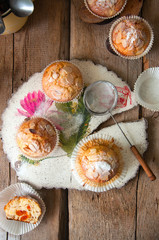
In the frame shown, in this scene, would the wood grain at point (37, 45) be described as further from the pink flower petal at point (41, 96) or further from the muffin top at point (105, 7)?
the muffin top at point (105, 7)

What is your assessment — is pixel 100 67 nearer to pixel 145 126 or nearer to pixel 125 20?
pixel 125 20

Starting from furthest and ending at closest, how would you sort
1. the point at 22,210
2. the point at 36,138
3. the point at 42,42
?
the point at 42,42
the point at 22,210
the point at 36,138

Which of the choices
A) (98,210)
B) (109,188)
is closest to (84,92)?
(109,188)

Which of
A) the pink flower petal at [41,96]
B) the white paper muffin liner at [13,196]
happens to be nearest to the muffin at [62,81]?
the pink flower petal at [41,96]

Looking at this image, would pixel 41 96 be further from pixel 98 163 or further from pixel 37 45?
pixel 98 163

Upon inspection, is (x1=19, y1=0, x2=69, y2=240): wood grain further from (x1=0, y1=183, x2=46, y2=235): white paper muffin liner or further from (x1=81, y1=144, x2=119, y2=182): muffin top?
(x1=81, y1=144, x2=119, y2=182): muffin top

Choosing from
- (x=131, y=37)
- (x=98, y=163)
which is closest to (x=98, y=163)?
(x=98, y=163)
